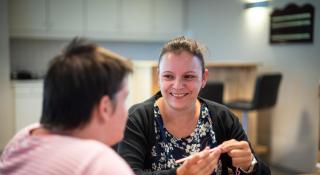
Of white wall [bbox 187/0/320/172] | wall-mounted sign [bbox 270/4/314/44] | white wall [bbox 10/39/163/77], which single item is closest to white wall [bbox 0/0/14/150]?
white wall [bbox 10/39/163/77]

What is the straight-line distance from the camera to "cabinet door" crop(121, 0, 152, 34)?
5922mm

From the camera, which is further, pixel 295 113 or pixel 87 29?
pixel 87 29

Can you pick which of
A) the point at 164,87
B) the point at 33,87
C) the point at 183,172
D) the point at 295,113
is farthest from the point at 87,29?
the point at 183,172

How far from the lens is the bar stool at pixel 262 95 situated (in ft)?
12.9

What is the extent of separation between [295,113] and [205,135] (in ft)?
10.4

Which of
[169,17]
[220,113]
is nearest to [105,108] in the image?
[220,113]

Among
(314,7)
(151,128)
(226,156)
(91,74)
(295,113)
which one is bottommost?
(295,113)

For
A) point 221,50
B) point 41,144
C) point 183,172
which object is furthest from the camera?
point 221,50

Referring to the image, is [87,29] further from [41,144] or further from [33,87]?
[41,144]

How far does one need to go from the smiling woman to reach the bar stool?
244 cm

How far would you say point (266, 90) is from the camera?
4027 millimetres

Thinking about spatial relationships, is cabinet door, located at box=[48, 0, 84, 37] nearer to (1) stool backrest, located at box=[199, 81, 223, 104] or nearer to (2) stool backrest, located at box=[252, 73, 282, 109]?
(1) stool backrest, located at box=[199, 81, 223, 104]

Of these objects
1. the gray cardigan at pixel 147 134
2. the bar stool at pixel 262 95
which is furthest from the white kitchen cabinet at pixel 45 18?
the gray cardigan at pixel 147 134

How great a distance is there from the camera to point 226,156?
152 cm
